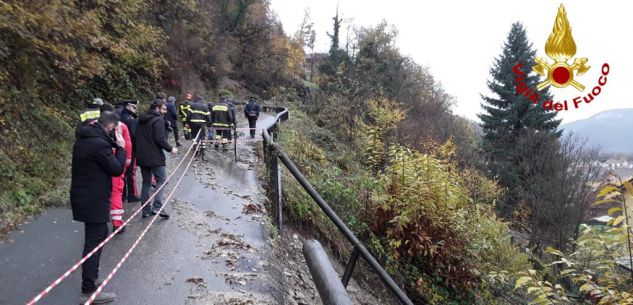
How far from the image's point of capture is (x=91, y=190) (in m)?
4.30

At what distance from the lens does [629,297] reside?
369 cm

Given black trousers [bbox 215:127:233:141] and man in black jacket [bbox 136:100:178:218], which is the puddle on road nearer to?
man in black jacket [bbox 136:100:178:218]

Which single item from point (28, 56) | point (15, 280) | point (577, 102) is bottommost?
point (15, 280)

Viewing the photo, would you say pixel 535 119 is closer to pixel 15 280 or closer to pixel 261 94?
pixel 261 94

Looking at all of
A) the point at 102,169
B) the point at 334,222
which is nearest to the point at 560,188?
the point at 334,222

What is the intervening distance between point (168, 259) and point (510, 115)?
34.7 m

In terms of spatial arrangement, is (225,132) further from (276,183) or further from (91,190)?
(91,190)

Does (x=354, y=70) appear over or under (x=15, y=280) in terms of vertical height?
over

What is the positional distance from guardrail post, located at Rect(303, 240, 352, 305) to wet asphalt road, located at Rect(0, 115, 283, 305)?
1919 millimetres

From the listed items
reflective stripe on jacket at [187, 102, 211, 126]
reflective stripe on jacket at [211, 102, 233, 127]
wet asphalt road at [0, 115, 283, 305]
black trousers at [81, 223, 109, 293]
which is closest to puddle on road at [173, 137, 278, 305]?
wet asphalt road at [0, 115, 283, 305]

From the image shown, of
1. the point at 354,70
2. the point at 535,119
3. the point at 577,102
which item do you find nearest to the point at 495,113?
the point at 535,119

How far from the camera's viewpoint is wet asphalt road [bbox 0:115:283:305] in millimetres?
4621

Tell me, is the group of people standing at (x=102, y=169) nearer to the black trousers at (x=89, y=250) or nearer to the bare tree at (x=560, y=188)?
the black trousers at (x=89, y=250)

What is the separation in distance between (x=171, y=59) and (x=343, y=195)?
1762cm
